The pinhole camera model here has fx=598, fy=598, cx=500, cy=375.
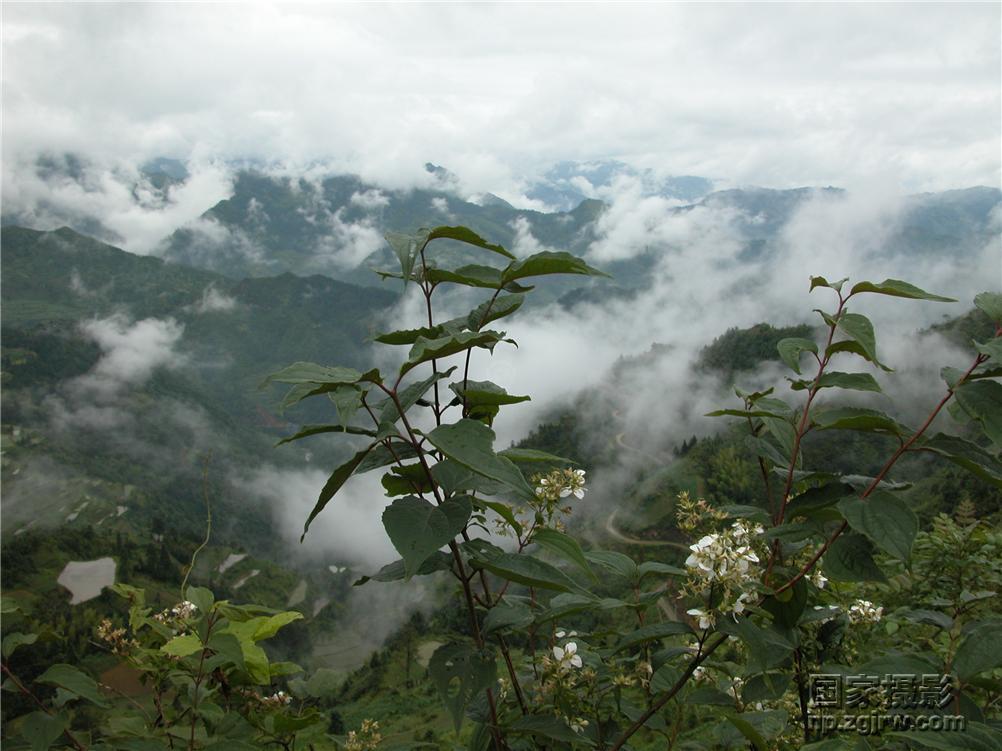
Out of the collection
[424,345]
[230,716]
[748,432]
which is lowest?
[230,716]

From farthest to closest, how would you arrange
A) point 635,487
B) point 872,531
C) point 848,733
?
point 635,487 → point 848,733 → point 872,531

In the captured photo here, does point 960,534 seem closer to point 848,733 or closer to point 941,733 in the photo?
point 848,733

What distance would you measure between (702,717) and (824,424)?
7.56ft

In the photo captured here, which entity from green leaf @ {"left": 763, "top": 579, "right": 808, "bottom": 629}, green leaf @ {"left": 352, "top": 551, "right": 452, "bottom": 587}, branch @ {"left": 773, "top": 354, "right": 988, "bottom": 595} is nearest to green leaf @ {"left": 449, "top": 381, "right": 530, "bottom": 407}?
green leaf @ {"left": 352, "top": 551, "right": 452, "bottom": 587}

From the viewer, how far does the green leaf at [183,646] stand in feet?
11.2

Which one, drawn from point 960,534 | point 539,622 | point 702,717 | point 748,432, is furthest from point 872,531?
point 960,534

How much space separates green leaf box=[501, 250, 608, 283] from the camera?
2.70m

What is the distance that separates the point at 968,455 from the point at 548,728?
86.8 inches

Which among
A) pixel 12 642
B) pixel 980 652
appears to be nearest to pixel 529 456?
pixel 980 652

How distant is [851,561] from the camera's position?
2.65m

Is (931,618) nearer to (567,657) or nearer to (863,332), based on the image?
(863,332)

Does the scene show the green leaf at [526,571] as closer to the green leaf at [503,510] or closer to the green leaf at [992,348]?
the green leaf at [503,510]

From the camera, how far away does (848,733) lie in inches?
133

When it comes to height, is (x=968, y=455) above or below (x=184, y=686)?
above
